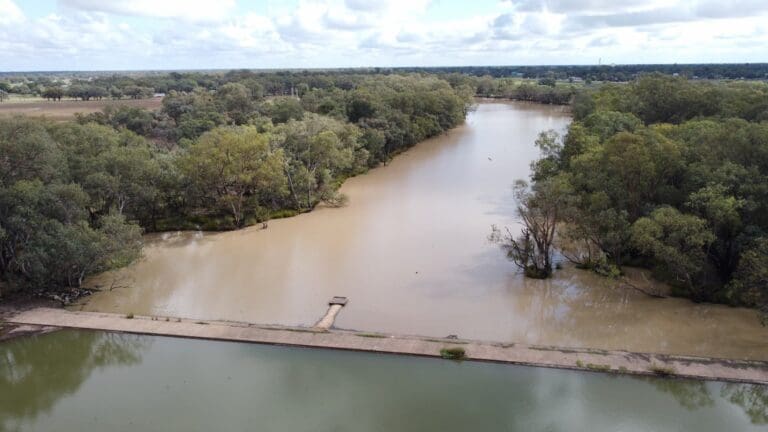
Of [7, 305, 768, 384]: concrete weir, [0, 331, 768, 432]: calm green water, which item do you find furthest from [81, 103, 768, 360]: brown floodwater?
[0, 331, 768, 432]: calm green water

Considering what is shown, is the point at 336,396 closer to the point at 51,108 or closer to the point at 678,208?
the point at 678,208

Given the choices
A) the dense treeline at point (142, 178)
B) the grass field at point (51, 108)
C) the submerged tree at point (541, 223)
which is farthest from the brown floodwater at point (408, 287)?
the grass field at point (51, 108)

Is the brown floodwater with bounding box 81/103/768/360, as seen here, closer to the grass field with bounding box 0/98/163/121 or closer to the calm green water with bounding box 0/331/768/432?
the calm green water with bounding box 0/331/768/432

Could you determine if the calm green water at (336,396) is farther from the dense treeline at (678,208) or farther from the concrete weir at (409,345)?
the dense treeline at (678,208)

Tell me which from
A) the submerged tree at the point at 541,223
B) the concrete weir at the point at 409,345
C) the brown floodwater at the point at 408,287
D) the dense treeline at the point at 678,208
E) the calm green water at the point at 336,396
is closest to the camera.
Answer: the calm green water at the point at 336,396

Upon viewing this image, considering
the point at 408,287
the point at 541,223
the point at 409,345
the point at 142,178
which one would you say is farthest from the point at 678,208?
the point at 142,178
